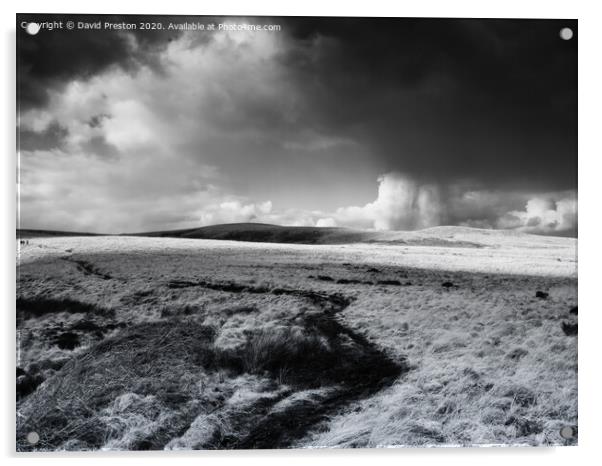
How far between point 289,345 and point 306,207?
1.72 metres

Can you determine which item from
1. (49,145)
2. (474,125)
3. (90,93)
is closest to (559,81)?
(474,125)

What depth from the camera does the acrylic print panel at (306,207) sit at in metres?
4.56

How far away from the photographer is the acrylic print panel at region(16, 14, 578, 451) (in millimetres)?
4559

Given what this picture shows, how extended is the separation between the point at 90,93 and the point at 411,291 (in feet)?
15.7

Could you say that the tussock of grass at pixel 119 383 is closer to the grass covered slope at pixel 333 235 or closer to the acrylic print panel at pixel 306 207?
the acrylic print panel at pixel 306 207

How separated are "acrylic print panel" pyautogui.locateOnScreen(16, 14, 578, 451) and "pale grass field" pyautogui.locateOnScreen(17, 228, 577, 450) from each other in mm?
26

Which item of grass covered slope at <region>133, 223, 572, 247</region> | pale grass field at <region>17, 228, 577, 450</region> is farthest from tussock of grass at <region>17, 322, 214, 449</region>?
grass covered slope at <region>133, 223, 572, 247</region>

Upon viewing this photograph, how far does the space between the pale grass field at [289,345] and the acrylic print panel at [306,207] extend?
0.03m

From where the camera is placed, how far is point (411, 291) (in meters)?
5.13

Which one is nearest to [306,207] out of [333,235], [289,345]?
[333,235]

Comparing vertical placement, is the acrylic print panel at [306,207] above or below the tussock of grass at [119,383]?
above

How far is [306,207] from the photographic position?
5000 mm

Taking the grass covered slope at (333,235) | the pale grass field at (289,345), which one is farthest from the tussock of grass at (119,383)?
the grass covered slope at (333,235)

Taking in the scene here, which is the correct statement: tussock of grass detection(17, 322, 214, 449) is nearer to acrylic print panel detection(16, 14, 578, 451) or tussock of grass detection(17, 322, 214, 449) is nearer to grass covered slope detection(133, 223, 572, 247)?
acrylic print panel detection(16, 14, 578, 451)
